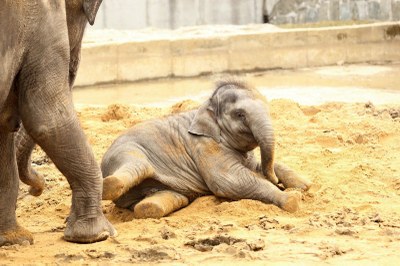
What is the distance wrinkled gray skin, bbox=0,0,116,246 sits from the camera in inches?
194

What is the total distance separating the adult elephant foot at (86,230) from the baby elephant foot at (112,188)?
0.40 m

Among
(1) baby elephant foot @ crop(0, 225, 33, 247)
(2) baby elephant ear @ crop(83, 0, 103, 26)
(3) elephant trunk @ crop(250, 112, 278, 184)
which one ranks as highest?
(2) baby elephant ear @ crop(83, 0, 103, 26)

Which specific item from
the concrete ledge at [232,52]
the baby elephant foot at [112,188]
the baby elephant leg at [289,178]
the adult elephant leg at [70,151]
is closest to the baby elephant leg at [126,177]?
the baby elephant foot at [112,188]

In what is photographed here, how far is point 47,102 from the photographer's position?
5.12 m

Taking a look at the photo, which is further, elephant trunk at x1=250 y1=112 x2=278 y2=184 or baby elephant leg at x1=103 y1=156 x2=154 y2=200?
elephant trunk at x1=250 y1=112 x2=278 y2=184

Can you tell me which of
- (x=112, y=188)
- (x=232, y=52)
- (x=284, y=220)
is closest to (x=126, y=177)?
(x=112, y=188)

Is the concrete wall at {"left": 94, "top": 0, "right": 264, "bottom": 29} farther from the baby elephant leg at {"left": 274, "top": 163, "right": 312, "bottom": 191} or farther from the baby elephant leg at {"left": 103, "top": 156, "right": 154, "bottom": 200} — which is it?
the baby elephant leg at {"left": 103, "top": 156, "right": 154, "bottom": 200}

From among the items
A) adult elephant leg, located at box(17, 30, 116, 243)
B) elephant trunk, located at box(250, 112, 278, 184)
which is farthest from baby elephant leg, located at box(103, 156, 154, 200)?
elephant trunk, located at box(250, 112, 278, 184)

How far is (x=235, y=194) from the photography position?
6.38m

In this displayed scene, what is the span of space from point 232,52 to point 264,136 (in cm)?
803

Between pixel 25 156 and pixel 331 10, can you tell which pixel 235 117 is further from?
pixel 331 10

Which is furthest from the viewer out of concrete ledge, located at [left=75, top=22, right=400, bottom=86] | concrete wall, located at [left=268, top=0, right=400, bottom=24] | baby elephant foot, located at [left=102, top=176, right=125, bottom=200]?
concrete wall, located at [left=268, top=0, right=400, bottom=24]

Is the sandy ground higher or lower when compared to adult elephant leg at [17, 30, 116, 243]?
lower

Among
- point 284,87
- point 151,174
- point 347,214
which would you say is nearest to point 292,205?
point 347,214
